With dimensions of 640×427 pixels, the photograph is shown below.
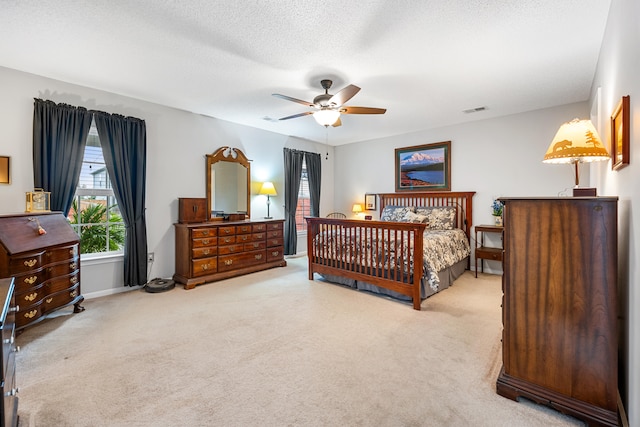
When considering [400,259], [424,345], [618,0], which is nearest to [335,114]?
[400,259]

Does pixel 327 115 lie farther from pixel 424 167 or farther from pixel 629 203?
pixel 424 167

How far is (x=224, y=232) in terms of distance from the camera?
4.38 metres

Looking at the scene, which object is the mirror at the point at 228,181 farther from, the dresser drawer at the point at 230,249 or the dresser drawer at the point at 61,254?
the dresser drawer at the point at 61,254

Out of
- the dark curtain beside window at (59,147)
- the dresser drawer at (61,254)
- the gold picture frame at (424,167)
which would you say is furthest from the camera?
the gold picture frame at (424,167)

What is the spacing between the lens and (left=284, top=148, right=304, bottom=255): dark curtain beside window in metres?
5.86

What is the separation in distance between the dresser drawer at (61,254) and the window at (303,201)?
3.88 metres

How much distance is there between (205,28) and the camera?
7.63ft

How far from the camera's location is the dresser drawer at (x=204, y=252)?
13.3 ft

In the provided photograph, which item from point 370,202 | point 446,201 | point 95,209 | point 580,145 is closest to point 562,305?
point 580,145

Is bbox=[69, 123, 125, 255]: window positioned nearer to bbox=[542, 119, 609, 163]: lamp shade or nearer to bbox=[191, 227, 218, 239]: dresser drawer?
bbox=[191, 227, 218, 239]: dresser drawer

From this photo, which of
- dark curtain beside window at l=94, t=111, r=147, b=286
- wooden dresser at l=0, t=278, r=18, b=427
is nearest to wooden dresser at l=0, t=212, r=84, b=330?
dark curtain beside window at l=94, t=111, r=147, b=286

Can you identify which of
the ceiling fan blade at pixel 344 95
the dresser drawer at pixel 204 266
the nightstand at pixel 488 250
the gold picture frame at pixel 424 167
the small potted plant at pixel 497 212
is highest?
the ceiling fan blade at pixel 344 95

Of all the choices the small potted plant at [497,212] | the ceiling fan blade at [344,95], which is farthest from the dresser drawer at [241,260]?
the small potted plant at [497,212]

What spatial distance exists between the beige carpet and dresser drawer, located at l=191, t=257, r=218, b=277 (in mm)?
625
